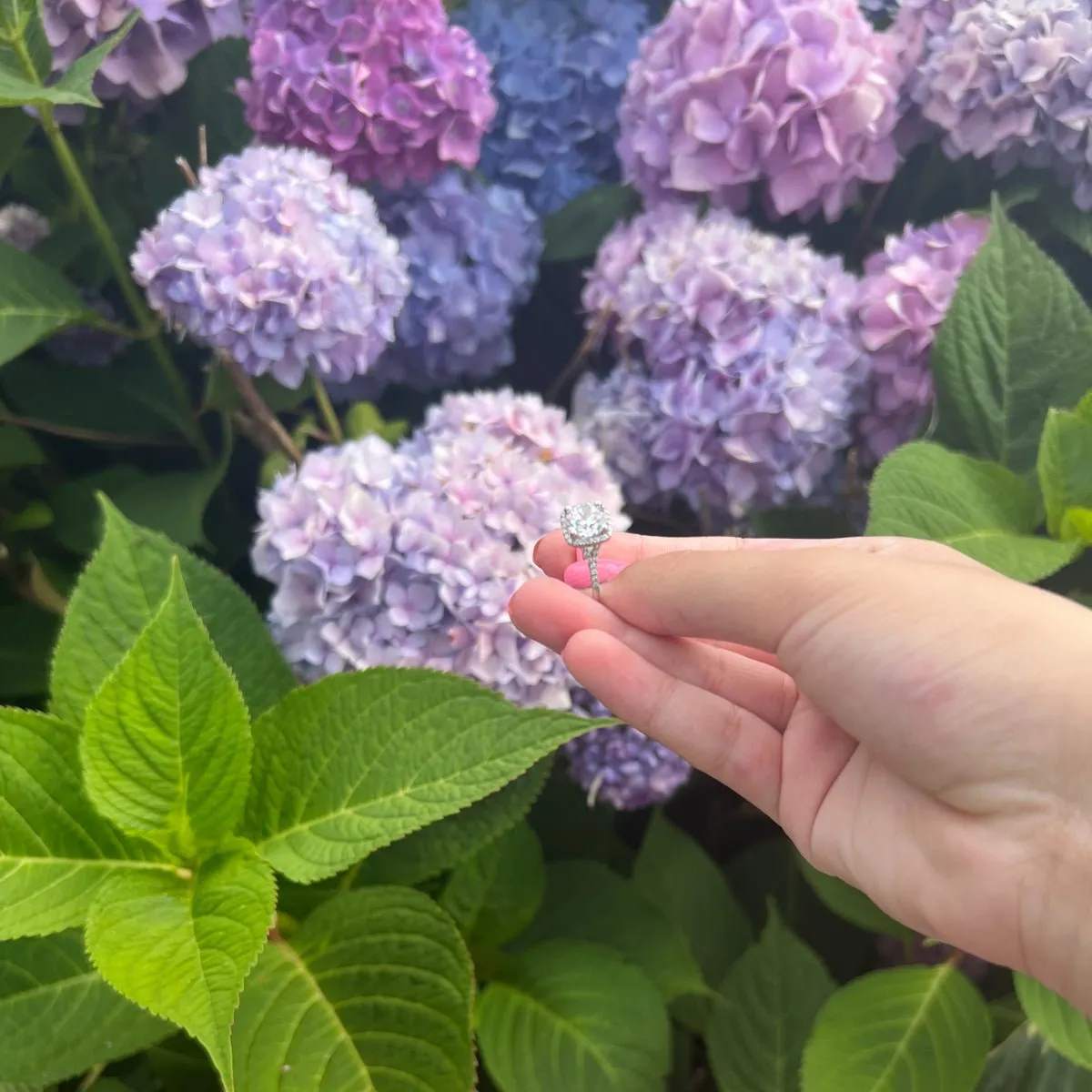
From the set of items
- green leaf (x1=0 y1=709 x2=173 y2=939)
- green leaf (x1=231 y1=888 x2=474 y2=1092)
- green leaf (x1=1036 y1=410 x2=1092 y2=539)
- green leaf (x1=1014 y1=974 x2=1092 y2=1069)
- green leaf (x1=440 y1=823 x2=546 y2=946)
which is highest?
green leaf (x1=1036 y1=410 x2=1092 y2=539)

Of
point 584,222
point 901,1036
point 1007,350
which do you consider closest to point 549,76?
point 584,222

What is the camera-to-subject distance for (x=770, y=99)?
0.60 meters

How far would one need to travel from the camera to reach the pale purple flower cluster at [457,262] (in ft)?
2.08

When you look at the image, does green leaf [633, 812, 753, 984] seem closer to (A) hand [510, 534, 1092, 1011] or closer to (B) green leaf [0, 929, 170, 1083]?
(A) hand [510, 534, 1092, 1011]

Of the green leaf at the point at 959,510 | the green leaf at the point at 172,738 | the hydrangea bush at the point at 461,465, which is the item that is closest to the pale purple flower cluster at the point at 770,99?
the hydrangea bush at the point at 461,465

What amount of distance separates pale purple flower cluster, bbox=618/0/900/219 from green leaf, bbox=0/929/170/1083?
583mm

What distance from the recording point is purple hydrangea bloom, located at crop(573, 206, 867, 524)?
1.89 ft

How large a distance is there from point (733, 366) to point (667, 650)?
0.66ft

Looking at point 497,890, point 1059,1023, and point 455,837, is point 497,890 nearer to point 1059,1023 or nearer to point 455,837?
point 455,837

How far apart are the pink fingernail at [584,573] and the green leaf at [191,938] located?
0.67ft

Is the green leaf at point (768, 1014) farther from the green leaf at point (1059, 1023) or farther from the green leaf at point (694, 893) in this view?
the green leaf at point (1059, 1023)

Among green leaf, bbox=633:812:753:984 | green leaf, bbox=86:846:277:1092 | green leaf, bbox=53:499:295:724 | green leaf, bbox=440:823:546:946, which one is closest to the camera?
green leaf, bbox=86:846:277:1092

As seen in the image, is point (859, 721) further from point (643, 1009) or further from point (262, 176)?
point (262, 176)

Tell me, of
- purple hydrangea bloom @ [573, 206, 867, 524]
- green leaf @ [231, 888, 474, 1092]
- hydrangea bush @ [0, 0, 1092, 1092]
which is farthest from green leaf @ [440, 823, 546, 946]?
purple hydrangea bloom @ [573, 206, 867, 524]
